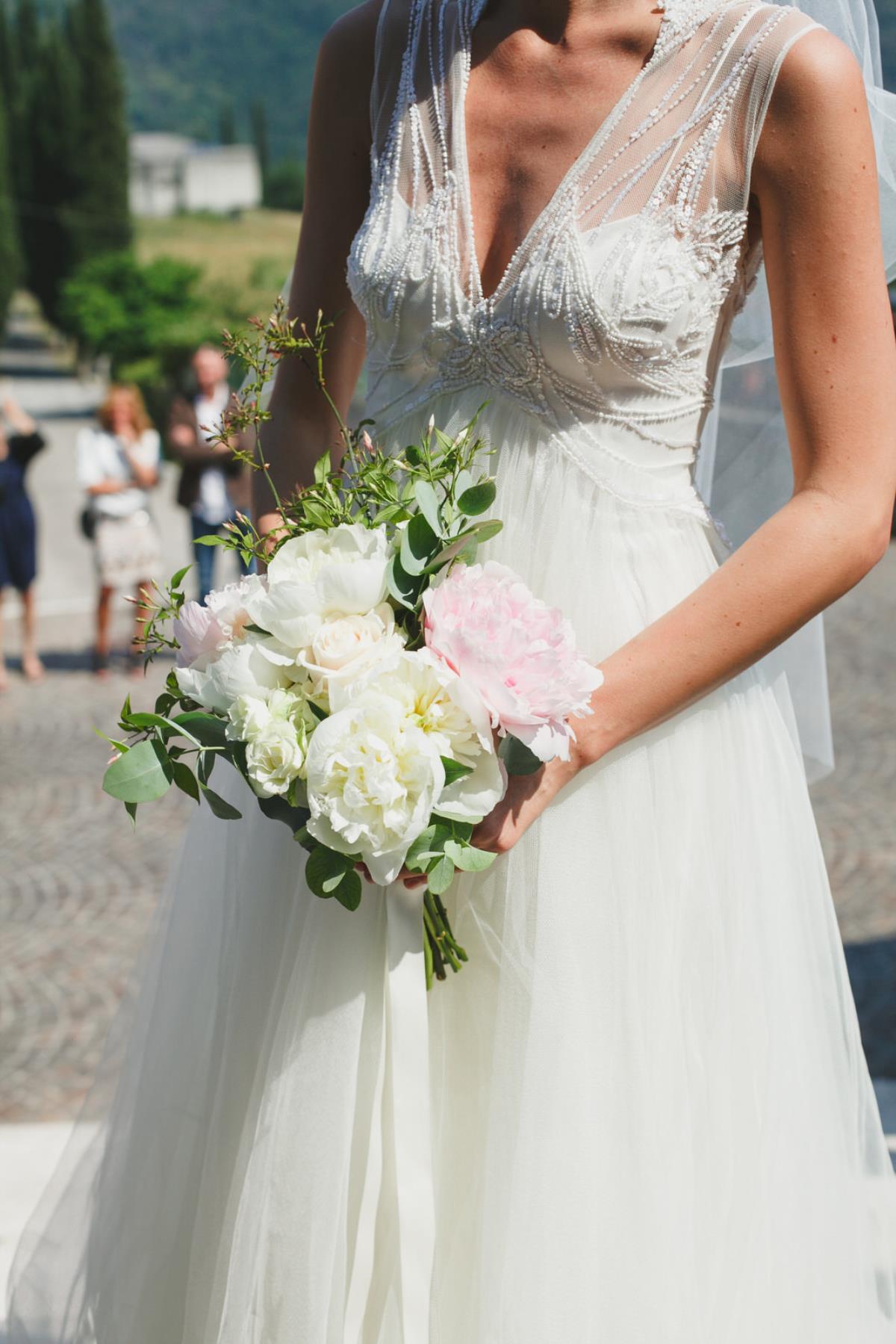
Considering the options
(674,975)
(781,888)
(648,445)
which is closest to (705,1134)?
(674,975)

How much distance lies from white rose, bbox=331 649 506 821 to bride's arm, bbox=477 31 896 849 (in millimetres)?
149

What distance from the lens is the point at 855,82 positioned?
5.40ft

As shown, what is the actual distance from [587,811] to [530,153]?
85 cm

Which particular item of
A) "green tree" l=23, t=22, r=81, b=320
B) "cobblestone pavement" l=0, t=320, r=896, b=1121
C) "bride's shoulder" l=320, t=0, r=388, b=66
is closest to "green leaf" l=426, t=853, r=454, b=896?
"bride's shoulder" l=320, t=0, r=388, b=66

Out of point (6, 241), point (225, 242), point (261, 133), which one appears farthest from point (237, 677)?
point (261, 133)

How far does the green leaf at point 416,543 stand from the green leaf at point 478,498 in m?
0.05

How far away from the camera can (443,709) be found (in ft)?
4.77

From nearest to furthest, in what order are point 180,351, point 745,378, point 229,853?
point 229,853, point 745,378, point 180,351

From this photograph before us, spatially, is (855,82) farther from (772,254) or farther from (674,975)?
(674,975)

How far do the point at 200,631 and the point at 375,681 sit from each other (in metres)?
0.26

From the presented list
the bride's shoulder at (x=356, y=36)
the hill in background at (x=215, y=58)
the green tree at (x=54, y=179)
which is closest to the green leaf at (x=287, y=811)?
the bride's shoulder at (x=356, y=36)

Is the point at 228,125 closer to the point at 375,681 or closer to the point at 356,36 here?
the point at 356,36

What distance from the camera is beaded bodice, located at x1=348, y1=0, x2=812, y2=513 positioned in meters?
1.70

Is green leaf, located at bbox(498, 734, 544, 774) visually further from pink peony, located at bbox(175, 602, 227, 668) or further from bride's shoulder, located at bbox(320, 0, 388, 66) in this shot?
bride's shoulder, located at bbox(320, 0, 388, 66)
